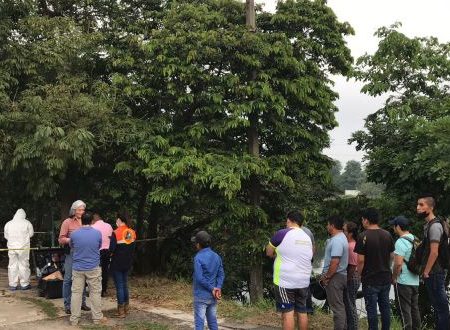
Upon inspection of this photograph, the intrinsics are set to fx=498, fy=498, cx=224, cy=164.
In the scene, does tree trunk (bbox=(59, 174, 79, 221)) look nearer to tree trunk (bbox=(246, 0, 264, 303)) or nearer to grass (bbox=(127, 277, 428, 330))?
grass (bbox=(127, 277, 428, 330))

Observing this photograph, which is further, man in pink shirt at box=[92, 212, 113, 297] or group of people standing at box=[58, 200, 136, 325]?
man in pink shirt at box=[92, 212, 113, 297]

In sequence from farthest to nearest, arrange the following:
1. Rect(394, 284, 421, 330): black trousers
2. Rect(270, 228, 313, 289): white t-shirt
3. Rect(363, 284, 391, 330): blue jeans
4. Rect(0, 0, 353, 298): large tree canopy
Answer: Rect(0, 0, 353, 298): large tree canopy < Rect(394, 284, 421, 330): black trousers < Rect(363, 284, 391, 330): blue jeans < Rect(270, 228, 313, 289): white t-shirt

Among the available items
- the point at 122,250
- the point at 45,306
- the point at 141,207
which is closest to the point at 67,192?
the point at 141,207

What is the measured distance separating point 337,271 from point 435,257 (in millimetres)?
1141

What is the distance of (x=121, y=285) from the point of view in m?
7.65

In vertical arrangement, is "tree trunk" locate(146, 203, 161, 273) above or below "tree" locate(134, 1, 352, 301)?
below

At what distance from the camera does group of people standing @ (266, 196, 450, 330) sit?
5.75 m

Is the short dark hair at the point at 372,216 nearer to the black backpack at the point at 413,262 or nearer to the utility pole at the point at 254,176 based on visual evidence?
the black backpack at the point at 413,262

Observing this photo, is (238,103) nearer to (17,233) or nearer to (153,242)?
(17,233)

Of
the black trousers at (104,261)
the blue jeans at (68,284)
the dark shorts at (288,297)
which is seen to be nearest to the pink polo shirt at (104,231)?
the black trousers at (104,261)

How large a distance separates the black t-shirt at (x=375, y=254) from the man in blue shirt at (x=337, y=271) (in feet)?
0.71

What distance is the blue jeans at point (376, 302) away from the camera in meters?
6.08

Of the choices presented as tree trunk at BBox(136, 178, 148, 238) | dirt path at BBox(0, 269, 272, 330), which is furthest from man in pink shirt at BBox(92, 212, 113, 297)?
tree trunk at BBox(136, 178, 148, 238)

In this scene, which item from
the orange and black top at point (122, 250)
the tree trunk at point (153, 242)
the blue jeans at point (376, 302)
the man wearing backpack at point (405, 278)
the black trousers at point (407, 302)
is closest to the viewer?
the blue jeans at point (376, 302)
